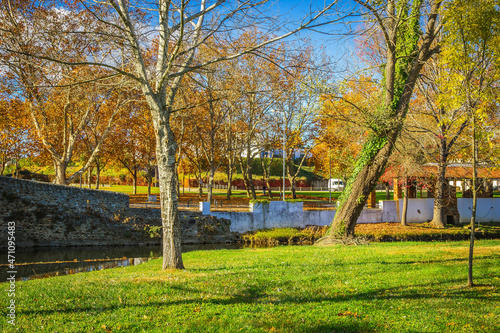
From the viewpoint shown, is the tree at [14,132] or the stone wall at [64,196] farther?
the tree at [14,132]

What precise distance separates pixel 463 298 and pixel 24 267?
46.1 feet

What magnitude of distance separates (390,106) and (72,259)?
14445 mm

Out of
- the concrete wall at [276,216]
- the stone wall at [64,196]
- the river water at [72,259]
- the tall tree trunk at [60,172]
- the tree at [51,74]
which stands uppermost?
the tree at [51,74]

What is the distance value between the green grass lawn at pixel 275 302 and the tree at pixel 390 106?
5895 millimetres

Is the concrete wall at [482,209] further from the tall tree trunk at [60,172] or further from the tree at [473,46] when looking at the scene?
the tall tree trunk at [60,172]

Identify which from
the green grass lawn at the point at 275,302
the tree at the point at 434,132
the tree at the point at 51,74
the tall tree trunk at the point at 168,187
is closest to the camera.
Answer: the green grass lawn at the point at 275,302

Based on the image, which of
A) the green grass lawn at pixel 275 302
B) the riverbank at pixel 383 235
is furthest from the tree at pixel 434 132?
the green grass lawn at pixel 275 302

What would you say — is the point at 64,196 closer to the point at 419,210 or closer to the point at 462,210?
the point at 419,210

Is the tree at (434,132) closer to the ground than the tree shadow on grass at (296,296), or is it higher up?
higher up

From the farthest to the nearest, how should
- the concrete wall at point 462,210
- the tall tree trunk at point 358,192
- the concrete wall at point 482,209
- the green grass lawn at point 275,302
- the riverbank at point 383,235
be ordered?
1. the concrete wall at point 482,209
2. the concrete wall at point 462,210
3. the riverbank at point 383,235
4. the tall tree trunk at point 358,192
5. the green grass lawn at point 275,302

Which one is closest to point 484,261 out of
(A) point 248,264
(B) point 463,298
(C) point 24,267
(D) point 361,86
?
(B) point 463,298

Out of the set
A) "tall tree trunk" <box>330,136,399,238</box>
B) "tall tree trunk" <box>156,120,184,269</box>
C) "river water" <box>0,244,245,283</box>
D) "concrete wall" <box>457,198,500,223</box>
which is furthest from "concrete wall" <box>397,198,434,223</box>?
"tall tree trunk" <box>156,120,184,269</box>

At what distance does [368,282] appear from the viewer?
675cm

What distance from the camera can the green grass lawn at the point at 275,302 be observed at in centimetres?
453
